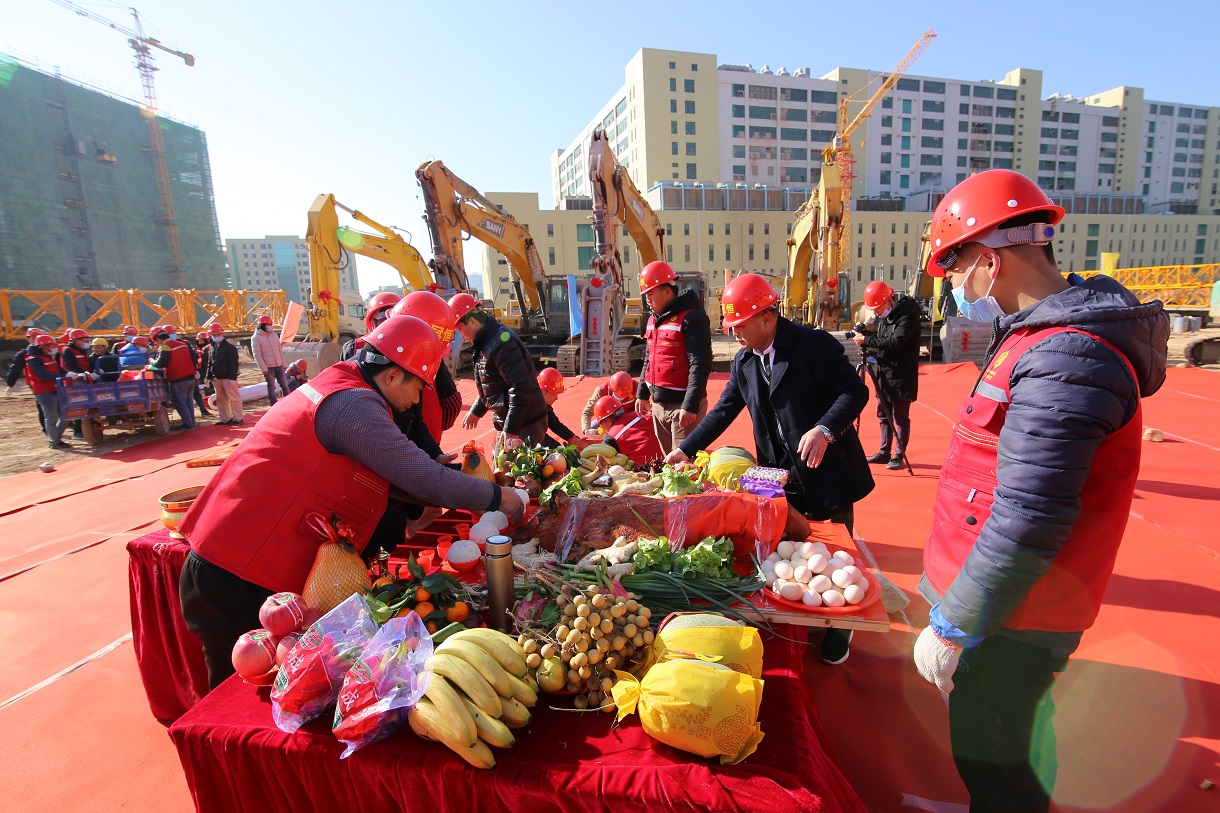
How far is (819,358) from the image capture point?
113 inches

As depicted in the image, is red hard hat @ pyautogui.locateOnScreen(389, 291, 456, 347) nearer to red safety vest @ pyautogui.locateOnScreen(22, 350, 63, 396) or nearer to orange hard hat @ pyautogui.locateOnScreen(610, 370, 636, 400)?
orange hard hat @ pyautogui.locateOnScreen(610, 370, 636, 400)

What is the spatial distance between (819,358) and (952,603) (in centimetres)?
159

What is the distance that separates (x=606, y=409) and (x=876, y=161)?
61.8 metres

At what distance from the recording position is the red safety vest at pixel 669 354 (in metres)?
4.67

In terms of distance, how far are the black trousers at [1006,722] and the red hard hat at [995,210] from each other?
111 centimetres

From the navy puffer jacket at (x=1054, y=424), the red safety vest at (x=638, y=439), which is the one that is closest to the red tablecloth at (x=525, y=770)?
the navy puffer jacket at (x=1054, y=424)

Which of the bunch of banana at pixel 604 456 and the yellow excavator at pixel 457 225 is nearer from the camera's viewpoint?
the bunch of banana at pixel 604 456

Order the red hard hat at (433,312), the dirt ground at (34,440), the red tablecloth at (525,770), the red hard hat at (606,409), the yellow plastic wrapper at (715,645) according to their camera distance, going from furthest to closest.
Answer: the dirt ground at (34,440) → the red hard hat at (606,409) → the red hard hat at (433,312) → the yellow plastic wrapper at (715,645) → the red tablecloth at (525,770)

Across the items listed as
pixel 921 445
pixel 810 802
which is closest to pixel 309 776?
pixel 810 802

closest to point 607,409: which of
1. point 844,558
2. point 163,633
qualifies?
point 844,558

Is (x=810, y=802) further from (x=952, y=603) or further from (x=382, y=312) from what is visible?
(x=382, y=312)

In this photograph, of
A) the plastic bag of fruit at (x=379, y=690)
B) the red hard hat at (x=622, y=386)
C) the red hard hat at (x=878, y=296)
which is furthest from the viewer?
the red hard hat at (x=878, y=296)

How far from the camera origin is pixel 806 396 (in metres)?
2.90

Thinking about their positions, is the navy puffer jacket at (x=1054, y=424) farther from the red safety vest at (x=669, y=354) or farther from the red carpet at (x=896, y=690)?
the red safety vest at (x=669, y=354)
